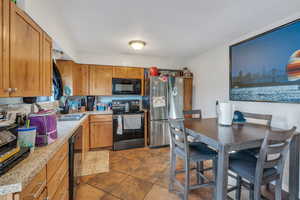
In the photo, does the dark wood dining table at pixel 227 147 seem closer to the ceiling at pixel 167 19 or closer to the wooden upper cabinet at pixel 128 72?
the ceiling at pixel 167 19

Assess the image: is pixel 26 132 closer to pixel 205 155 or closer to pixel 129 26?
pixel 205 155

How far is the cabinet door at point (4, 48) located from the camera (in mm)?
964

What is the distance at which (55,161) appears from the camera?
115 cm

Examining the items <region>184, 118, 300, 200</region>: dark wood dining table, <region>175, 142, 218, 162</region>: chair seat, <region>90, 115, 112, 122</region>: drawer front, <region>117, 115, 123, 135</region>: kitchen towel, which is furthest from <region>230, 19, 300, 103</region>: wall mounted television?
<region>90, 115, 112, 122</region>: drawer front

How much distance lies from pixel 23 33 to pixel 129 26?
4.69 feet

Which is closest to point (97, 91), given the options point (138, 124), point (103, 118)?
point (103, 118)

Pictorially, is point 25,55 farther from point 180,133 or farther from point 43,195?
point 180,133

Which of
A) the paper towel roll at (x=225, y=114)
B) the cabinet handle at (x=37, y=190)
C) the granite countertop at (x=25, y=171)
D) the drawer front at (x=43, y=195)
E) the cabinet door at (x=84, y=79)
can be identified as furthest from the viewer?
the cabinet door at (x=84, y=79)

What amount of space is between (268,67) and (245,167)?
1.66 m

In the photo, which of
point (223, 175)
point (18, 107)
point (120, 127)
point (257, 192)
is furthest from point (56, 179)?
point (120, 127)

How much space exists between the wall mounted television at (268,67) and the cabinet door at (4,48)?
3.08m

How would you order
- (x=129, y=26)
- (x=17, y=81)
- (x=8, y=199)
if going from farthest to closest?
1. (x=129, y=26)
2. (x=17, y=81)
3. (x=8, y=199)

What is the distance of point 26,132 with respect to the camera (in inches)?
41.0

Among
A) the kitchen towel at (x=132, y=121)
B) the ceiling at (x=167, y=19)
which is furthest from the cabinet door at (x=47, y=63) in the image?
the kitchen towel at (x=132, y=121)
